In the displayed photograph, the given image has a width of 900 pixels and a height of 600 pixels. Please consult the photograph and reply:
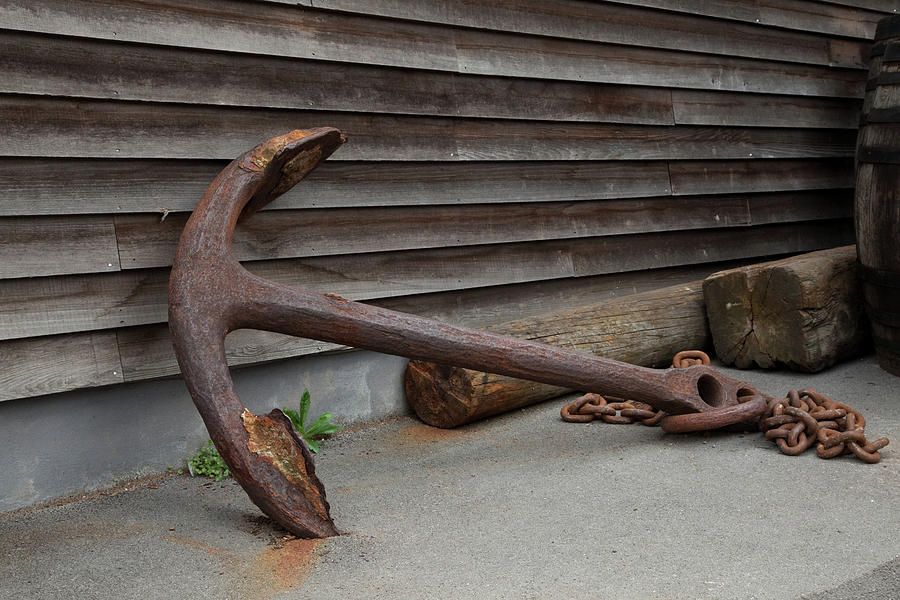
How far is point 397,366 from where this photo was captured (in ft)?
12.7

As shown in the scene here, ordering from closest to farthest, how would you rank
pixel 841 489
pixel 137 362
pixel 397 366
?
pixel 841 489 < pixel 137 362 < pixel 397 366

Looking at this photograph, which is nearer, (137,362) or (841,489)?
(841,489)

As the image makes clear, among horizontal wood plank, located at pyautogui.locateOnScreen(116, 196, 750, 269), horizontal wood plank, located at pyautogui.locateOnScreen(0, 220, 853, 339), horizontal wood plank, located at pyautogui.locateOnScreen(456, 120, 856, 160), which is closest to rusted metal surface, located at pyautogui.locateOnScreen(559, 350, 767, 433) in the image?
horizontal wood plank, located at pyautogui.locateOnScreen(0, 220, 853, 339)

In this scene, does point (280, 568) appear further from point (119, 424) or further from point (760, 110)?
point (760, 110)

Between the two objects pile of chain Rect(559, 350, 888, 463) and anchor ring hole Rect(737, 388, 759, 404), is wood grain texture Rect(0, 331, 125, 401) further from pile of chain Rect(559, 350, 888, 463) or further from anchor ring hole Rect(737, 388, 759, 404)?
anchor ring hole Rect(737, 388, 759, 404)

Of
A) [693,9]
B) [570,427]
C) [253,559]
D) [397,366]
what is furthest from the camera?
[693,9]

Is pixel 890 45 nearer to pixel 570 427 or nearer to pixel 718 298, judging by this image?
pixel 718 298

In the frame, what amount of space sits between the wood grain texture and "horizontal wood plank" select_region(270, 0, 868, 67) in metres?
1.54

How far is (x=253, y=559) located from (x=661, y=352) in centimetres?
251

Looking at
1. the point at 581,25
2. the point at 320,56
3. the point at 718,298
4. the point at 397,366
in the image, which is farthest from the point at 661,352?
the point at 320,56

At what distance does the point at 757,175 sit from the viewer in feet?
16.2

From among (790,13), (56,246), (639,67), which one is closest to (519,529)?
(56,246)

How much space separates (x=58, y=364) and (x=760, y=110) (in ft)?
13.5

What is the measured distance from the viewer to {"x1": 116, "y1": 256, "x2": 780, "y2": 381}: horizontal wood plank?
10.2 ft
